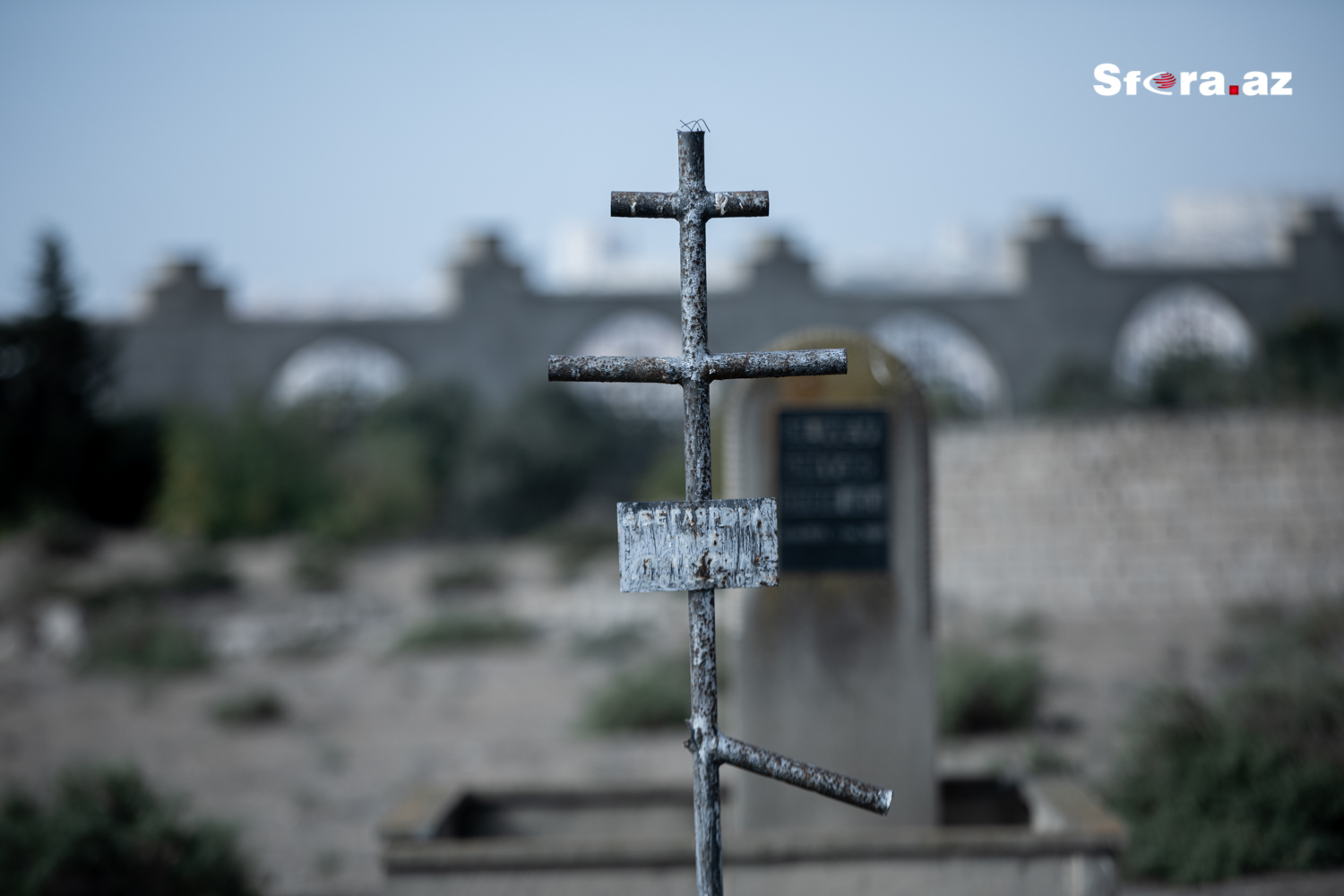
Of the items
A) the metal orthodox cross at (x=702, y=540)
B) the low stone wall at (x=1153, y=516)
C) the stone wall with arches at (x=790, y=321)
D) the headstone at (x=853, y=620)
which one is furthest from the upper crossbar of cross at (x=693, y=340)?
the stone wall with arches at (x=790, y=321)

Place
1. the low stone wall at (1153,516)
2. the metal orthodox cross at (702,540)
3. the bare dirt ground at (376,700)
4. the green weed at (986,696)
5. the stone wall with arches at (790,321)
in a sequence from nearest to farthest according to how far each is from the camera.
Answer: the metal orthodox cross at (702,540) → the bare dirt ground at (376,700) → the green weed at (986,696) → the low stone wall at (1153,516) → the stone wall with arches at (790,321)

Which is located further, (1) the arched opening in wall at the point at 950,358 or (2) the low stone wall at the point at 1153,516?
(1) the arched opening in wall at the point at 950,358

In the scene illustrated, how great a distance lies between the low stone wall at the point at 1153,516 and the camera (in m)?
14.2

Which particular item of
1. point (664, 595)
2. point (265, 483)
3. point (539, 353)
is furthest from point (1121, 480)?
point (539, 353)

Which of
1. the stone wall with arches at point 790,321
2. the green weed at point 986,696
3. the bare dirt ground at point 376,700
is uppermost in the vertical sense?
the stone wall with arches at point 790,321

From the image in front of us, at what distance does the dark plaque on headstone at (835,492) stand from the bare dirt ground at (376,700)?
52cm

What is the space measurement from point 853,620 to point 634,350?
1005 inches

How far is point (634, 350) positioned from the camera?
29672 millimetres

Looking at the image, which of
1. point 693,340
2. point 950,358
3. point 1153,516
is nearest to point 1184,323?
point 950,358

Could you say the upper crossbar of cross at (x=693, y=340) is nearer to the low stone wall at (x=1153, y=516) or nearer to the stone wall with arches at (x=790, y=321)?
the low stone wall at (x=1153, y=516)

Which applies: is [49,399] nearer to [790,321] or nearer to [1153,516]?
[790,321]

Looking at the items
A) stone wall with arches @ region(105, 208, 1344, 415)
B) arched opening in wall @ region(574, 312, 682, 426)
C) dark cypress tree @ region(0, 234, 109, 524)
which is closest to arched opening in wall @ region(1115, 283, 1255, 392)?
stone wall with arches @ region(105, 208, 1344, 415)

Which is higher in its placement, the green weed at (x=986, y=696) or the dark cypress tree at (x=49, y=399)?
the dark cypress tree at (x=49, y=399)

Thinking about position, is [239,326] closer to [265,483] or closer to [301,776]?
[265,483]
